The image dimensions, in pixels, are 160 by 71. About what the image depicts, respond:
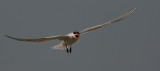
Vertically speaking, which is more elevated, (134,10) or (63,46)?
(134,10)

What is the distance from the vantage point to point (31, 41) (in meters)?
26.5

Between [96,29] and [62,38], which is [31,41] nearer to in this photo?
[62,38]

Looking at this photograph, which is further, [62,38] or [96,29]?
[96,29]

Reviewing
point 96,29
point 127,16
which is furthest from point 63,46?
point 127,16

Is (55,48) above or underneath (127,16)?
underneath

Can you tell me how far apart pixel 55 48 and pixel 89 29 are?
2945mm

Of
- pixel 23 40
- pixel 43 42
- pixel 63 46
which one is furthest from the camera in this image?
pixel 63 46

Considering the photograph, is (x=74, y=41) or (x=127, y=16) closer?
(x=74, y=41)

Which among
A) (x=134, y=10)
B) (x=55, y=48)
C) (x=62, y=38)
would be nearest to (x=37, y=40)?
(x=62, y=38)

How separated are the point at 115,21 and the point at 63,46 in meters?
4.48

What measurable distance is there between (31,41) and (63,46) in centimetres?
411

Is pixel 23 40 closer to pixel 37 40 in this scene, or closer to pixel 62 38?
pixel 37 40

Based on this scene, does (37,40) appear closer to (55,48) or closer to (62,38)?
(62,38)

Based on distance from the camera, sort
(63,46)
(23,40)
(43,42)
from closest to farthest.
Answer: (23,40), (43,42), (63,46)
